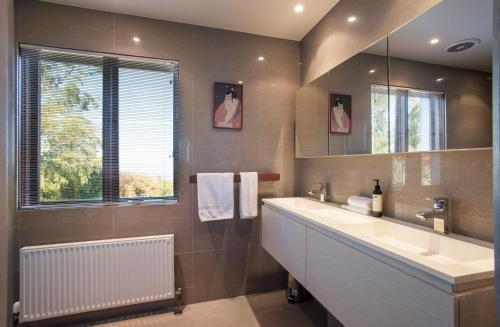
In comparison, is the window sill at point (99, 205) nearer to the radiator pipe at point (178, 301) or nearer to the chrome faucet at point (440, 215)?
the radiator pipe at point (178, 301)

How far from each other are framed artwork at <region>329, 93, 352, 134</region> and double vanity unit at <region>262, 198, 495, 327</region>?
0.57m

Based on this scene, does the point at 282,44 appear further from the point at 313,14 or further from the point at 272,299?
the point at 272,299

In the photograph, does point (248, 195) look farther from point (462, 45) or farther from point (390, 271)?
point (462, 45)

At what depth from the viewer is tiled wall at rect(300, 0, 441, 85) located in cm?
129

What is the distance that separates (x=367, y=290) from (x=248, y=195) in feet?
3.97

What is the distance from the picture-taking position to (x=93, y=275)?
69.1 inches

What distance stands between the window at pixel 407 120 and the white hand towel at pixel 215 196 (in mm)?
1105

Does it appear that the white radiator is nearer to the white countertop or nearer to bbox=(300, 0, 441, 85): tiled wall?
the white countertop

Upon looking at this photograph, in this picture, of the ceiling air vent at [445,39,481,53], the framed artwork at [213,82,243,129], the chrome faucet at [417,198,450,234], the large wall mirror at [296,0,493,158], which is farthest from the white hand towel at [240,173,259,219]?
the ceiling air vent at [445,39,481,53]

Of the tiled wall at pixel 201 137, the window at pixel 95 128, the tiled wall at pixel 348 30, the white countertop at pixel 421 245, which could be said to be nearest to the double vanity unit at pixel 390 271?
the white countertop at pixel 421 245

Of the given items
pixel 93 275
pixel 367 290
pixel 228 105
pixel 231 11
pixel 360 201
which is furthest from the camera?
pixel 228 105

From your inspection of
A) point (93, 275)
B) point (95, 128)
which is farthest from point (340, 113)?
point (93, 275)

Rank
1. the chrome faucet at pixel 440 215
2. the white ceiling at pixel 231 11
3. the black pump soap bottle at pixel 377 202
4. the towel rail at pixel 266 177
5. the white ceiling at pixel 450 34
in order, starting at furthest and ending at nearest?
the towel rail at pixel 266 177
the white ceiling at pixel 231 11
the black pump soap bottle at pixel 377 202
the chrome faucet at pixel 440 215
the white ceiling at pixel 450 34

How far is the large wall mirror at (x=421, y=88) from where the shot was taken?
94cm
